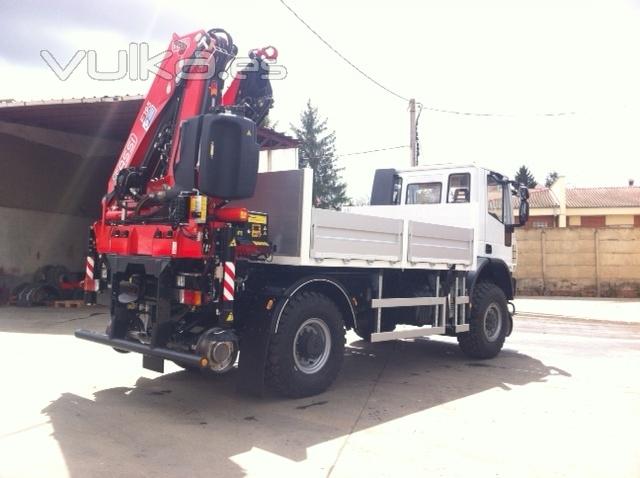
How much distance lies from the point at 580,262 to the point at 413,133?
739 cm

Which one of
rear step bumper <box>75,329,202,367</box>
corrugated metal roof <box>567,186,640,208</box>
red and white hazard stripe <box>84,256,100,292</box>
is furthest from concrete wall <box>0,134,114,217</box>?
corrugated metal roof <box>567,186,640,208</box>

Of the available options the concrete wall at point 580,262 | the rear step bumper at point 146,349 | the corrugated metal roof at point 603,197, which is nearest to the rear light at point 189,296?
the rear step bumper at point 146,349

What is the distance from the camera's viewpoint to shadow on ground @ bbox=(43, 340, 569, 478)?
13.9 feet

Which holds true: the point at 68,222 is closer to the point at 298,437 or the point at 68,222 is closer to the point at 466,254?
the point at 466,254

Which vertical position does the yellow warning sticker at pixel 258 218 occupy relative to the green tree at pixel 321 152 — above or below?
below

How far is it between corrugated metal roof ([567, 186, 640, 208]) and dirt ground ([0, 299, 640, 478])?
38.4 metres

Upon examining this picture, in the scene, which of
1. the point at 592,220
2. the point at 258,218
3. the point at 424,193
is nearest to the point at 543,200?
the point at 592,220

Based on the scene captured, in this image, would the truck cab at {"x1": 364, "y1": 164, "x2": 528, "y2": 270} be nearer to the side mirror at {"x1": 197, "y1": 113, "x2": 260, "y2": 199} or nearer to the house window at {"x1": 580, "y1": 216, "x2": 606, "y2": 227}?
the side mirror at {"x1": 197, "y1": 113, "x2": 260, "y2": 199}

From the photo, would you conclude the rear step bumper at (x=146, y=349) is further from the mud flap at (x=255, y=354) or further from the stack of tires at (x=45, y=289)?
the stack of tires at (x=45, y=289)

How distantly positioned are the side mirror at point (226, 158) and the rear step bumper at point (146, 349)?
1.42m

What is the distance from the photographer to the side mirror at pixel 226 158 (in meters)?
5.08

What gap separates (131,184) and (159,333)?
6.13ft

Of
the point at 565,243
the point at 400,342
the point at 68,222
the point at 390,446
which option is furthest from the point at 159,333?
the point at 565,243

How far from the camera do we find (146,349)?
5.32 metres
